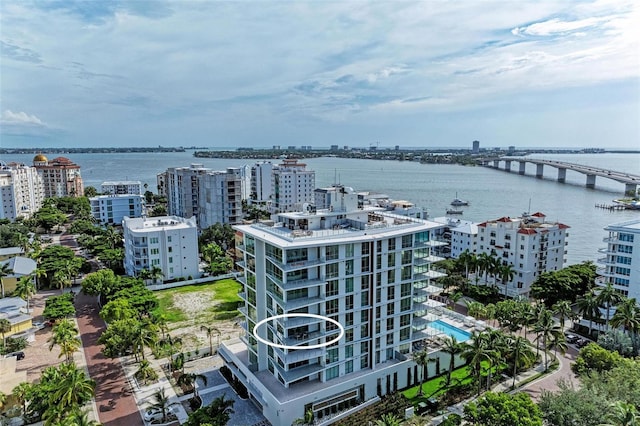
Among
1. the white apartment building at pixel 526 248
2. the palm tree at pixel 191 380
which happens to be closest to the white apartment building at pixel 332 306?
the palm tree at pixel 191 380

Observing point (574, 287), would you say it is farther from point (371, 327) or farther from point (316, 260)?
point (316, 260)

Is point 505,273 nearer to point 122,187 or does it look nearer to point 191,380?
point 191,380

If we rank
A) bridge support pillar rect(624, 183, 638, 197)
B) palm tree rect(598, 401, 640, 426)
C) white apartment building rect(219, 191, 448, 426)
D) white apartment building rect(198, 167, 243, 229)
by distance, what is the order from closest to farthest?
1. palm tree rect(598, 401, 640, 426)
2. white apartment building rect(219, 191, 448, 426)
3. white apartment building rect(198, 167, 243, 229)
4. bridge support pillar rect(624, 183, 638, 197)

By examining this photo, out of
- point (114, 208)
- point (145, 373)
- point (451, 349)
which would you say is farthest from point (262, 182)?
point (451, 349)

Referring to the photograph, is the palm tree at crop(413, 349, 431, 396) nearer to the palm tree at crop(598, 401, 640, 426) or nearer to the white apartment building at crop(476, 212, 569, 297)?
the palm tree at crop(598, 401, 640, 426)


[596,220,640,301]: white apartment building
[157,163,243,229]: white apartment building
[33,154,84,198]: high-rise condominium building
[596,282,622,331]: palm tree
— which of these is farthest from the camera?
[33,154,84,198]: high-rise condominium building

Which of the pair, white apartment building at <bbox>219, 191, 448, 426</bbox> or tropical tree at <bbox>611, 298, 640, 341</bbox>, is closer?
white apartment building at <bbox>219, 191, 448, 426</bbox>

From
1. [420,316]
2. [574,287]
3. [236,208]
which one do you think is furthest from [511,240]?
[236,208]

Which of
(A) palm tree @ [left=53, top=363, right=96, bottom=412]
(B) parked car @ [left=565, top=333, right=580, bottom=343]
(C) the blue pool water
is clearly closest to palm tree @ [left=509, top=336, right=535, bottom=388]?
(C) the blue pool water
